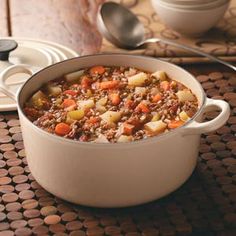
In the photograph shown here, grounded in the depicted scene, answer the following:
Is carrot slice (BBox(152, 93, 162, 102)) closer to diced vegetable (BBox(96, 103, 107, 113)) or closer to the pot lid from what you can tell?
diced vegetable (BBox(96, 103, 107, 113))

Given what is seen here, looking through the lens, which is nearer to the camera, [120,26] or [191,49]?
[191,49]

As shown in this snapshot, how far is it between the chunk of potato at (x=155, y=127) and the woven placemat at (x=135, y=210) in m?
0.12

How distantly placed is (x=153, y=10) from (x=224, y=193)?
33.1 inches

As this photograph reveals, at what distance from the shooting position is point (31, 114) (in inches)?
54.4

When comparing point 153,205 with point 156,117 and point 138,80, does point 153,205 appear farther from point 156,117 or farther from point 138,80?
point 138,80

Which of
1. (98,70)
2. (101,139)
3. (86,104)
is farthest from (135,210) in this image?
(98,70)

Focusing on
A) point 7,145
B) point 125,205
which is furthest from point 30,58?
point 125,205

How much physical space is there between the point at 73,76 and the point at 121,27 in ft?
1.37

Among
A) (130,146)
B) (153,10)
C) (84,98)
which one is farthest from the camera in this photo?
(153,10)

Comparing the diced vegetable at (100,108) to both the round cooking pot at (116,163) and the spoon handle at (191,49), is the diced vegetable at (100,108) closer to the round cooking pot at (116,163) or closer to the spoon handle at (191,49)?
the round cooking pot at (116,163)

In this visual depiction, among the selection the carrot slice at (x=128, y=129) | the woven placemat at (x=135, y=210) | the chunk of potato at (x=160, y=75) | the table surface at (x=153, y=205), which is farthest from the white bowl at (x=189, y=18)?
the carrot slice at (x=128, y=129)

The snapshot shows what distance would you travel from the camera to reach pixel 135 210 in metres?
1.29

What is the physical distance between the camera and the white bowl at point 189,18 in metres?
1.83

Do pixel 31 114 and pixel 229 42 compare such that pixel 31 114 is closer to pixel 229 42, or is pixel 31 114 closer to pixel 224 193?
pixel 224 193
